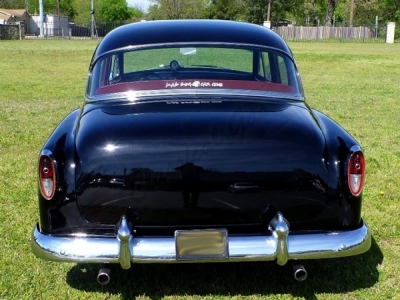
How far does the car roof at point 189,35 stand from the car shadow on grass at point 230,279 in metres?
1.55

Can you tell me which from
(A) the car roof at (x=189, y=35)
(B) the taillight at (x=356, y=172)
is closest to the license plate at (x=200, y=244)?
(B) the taillight at (x=356, y=172)

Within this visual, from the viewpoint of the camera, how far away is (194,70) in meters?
4.35

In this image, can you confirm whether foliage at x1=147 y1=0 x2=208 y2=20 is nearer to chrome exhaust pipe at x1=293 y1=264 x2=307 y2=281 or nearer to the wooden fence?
the wooden fence

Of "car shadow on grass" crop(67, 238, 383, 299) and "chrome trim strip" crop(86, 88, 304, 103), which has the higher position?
"chrome trim strip" crop(86, 88, 304, 103)

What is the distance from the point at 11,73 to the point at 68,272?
45.8 ft

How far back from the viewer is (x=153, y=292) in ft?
10.8

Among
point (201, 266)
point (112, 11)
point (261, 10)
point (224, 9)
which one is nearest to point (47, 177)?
point (201, 266)

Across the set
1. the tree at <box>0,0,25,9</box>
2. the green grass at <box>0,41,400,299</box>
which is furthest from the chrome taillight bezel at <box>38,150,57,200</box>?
the tree at <box>0,0,25,9</box>

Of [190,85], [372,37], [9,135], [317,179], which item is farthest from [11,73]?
[372,37]

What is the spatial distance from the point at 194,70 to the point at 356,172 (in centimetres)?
176

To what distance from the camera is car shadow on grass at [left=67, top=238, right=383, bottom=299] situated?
3.31 meters

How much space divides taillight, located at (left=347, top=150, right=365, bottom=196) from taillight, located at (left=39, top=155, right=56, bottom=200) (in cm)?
158

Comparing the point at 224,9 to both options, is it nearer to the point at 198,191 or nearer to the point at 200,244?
the point at 198,191

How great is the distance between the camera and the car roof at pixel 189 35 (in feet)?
13.0
